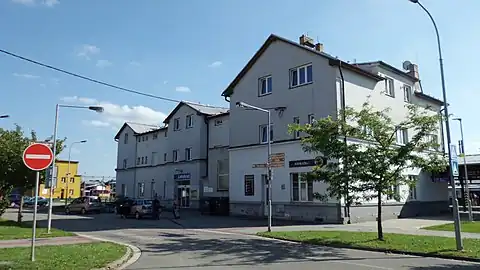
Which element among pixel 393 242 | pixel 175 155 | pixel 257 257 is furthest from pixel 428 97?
pixel 257 257

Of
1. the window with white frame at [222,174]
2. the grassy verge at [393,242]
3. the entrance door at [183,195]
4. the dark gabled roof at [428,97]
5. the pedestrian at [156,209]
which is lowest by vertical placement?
the grassy verge at [393,242]

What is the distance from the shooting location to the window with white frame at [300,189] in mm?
27234

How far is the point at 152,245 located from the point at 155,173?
108ft

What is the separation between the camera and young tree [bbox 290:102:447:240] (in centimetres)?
1650

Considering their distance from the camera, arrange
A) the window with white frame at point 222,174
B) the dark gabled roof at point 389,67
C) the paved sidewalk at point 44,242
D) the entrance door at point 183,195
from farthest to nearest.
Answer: the entrance door at point 183,195
the window with white frame at point 222,174
the dark gabled roof at point 389,67
the paved sidewalk at point 44,242

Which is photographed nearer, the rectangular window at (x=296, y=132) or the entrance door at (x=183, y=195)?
the rectangular window at (x=296, y=132)

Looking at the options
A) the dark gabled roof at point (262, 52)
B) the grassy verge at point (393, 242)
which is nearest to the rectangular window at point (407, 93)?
the dark gabled roof at point (262, 52)

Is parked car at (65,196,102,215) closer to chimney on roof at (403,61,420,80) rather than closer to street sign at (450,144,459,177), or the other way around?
chimney on roof at (403,61,420,80)

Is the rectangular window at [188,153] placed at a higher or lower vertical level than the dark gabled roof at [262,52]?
lower

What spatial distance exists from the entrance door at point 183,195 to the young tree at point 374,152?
26577 millimetres

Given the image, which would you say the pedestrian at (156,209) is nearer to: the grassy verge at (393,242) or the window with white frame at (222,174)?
the window with white frame at (222,174)

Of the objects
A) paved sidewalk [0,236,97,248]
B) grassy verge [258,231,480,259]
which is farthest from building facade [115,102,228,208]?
paved sidewalk [0,236,97,248]

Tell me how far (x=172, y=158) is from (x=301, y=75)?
20.6 metres

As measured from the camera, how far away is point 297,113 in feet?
93.2
